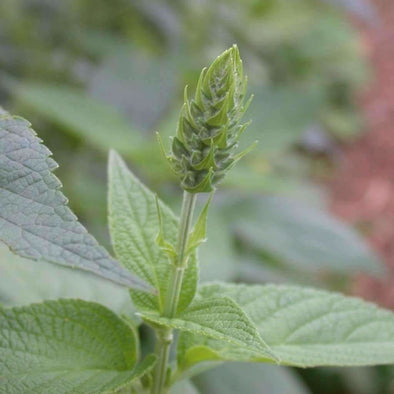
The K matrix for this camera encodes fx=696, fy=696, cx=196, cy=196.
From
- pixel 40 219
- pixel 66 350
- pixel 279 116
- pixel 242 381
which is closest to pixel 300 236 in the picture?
pixel 279 116

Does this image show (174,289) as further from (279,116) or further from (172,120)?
(279,116)

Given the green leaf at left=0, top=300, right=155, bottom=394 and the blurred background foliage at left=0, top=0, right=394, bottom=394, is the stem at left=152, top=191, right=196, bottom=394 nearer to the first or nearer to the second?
the green leaf at left=0, top=300, right=155, bottom=394

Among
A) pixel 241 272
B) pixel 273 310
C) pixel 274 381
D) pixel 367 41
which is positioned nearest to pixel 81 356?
pixel 273 310

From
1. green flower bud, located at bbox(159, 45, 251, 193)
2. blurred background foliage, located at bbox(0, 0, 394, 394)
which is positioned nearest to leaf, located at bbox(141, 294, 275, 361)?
green flower bud, located at bbox(159, 45, 251, 193)

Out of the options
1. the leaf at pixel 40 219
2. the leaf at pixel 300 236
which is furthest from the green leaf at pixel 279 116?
the leaf at pixel 40 219

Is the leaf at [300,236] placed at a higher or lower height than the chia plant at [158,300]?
higher

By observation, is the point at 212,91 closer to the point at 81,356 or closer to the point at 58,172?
the point at 81,356

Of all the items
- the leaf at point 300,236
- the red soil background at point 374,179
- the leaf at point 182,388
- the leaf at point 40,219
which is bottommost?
the leaf at point 182,388

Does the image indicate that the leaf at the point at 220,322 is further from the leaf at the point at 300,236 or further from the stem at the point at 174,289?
the leaf at the point at 300,236
